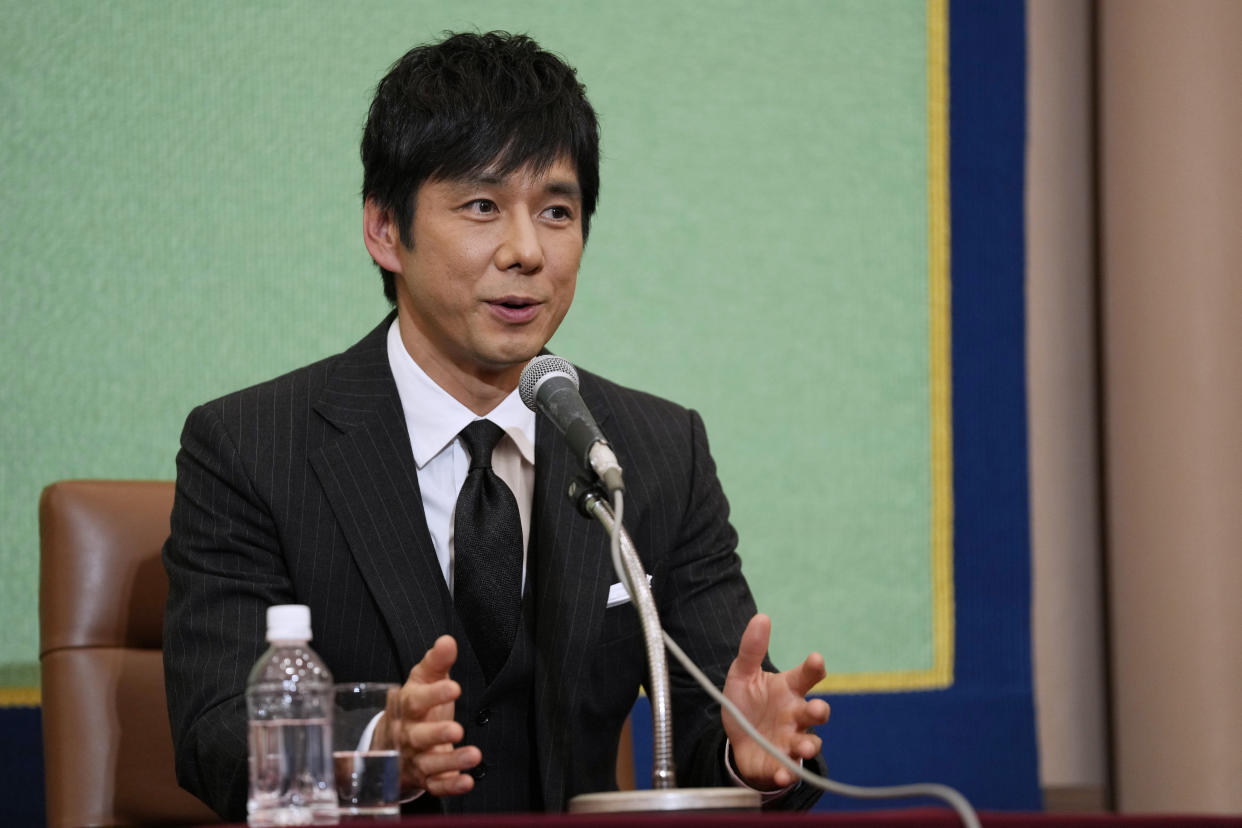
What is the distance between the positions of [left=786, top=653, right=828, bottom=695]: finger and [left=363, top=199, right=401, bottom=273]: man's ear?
88 centimetres

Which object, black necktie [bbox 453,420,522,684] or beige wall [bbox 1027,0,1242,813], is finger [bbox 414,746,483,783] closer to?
black necktie [bbox 453,420,522,684]

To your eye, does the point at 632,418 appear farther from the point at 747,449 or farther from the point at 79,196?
the point at 79,196

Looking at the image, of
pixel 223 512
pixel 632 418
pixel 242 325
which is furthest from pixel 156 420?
pixel 632 418

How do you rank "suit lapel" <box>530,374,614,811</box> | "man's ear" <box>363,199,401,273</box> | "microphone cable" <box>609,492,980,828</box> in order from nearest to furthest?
"microphone cable" <box>609,492,980,828</box> → "suit lapel" <box>530,374,614,811</box> → "man's ear" <box>363,199,401,273</box>

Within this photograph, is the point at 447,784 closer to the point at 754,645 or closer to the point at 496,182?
the point at 754,645

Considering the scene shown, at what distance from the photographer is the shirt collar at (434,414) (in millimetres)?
1817

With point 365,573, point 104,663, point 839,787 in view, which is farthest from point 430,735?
point 104,663

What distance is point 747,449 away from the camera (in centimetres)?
255

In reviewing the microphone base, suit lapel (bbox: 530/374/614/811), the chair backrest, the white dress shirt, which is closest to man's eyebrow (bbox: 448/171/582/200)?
the white dress shirt

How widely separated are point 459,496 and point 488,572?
0.35 ft

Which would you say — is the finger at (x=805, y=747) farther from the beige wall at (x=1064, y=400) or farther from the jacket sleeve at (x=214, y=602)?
the beige wall at (x=1064, y=400)

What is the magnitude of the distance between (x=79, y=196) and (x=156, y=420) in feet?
1.30

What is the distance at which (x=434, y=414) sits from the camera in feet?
6.03

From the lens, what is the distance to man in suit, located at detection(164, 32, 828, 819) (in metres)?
1.68
